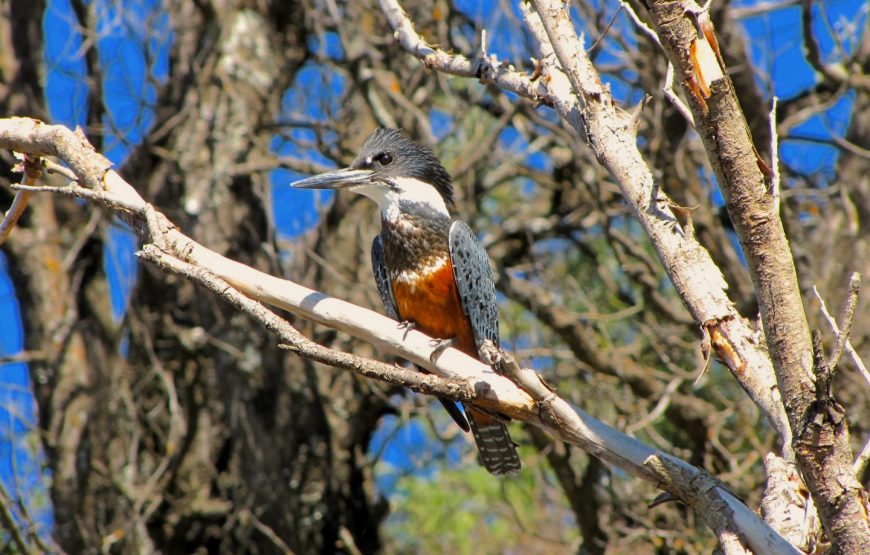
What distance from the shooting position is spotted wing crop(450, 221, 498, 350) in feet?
12.3

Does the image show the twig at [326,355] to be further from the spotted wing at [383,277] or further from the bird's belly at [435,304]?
the spotted wing at [383,277]

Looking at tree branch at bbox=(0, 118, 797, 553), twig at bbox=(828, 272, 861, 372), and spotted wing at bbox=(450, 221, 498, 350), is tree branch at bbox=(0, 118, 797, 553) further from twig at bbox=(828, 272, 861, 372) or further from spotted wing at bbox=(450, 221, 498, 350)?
spotted wing at bbox=(450, 221, 498, 350)

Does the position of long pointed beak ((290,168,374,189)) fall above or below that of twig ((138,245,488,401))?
above

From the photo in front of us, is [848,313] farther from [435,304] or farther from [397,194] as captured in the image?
[397,194]

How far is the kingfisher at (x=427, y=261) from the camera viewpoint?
3748 mm

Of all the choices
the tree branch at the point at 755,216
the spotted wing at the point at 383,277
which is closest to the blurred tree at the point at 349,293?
the spotted wing at the point at 383,277

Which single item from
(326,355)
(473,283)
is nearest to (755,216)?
(326,355)

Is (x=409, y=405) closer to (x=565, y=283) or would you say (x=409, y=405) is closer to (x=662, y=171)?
(x=565, y=283)

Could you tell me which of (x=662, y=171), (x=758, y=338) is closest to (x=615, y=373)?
(x=662, y=171)

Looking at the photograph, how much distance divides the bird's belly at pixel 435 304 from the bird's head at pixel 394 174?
319 mm

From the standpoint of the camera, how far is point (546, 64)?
2.65 metres

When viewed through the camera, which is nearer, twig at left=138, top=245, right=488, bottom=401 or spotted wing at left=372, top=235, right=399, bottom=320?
twig at left=138, top=245, right=488, bottom=401

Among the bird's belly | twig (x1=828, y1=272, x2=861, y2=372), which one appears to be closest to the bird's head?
the bird's belly

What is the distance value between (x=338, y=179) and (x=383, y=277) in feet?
1.61
